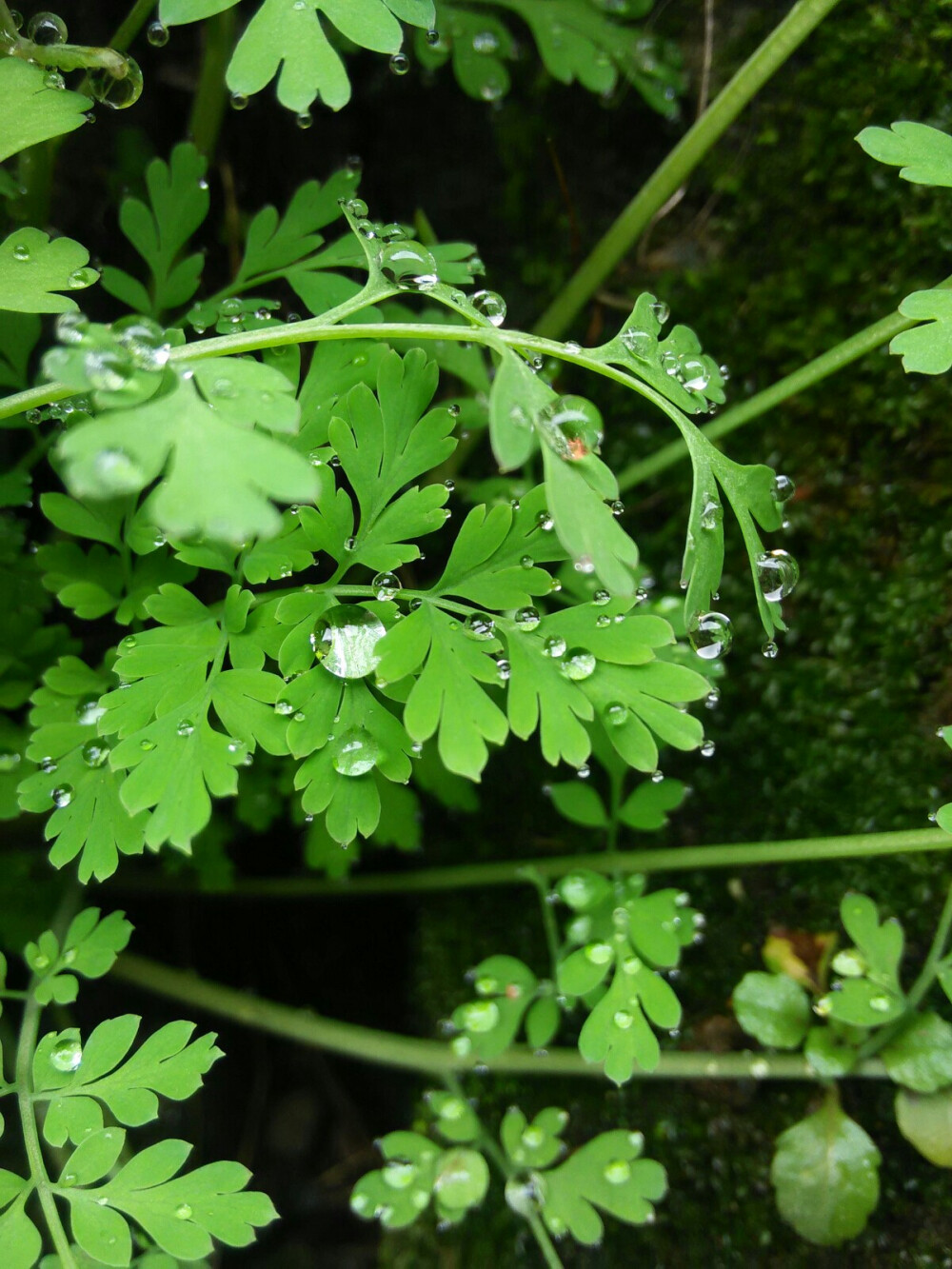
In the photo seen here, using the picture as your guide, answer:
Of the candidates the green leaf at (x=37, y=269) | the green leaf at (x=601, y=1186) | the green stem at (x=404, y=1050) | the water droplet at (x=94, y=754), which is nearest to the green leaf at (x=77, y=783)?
the water droplet at (x=94, y=754)

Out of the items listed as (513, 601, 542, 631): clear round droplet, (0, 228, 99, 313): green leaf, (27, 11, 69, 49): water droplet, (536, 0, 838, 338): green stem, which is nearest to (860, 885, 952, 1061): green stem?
(513, 601, 542, 631): clear round droplet

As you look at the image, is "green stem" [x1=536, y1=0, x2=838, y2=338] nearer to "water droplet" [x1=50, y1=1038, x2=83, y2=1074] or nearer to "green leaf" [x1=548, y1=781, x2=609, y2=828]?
"green leaf" [x1=548, y1=781, x2=609, y2=828]

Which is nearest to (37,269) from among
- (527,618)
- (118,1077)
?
(527,618)

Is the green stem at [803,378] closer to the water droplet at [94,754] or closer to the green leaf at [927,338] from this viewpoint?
the green leaf at [927,338]

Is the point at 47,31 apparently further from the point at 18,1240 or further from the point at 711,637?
the point at 18,1240

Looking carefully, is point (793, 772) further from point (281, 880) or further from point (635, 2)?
point (635, 2)

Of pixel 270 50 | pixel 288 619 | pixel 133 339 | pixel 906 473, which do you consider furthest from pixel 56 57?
pixel 906 473
